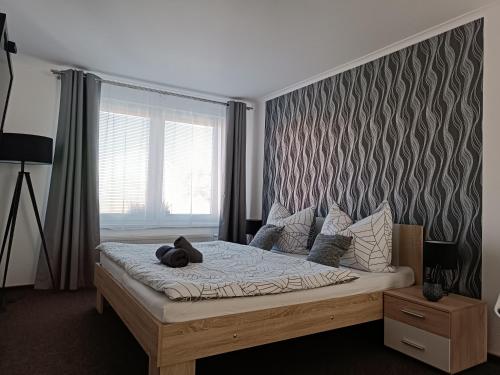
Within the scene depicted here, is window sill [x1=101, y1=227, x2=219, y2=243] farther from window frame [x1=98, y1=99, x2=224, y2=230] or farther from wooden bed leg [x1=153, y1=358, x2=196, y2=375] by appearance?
wooden bed leg [x1=153, y1=358, x2=196, y2=375]

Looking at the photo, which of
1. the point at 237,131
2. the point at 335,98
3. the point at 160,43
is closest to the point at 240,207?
the point at 237,131

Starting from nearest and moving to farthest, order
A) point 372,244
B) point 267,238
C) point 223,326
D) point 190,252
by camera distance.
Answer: point 223,326 → point 190,252 → point 372,244 → point 267,238

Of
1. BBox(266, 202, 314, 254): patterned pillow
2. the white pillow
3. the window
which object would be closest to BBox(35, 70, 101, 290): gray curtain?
the window

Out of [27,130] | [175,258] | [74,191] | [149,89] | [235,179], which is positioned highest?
[149,89]

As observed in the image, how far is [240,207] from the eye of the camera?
4.98 metres

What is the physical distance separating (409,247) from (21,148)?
11.8ft

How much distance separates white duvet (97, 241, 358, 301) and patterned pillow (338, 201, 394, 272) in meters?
0.38

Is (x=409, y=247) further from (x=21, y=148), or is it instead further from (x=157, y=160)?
(x=21, y=148)

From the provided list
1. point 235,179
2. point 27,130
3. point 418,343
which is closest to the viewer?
point 418,343

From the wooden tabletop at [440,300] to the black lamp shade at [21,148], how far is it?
10.9 ft

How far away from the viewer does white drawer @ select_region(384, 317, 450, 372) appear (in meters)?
2.25

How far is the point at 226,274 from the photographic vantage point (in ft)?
7.83

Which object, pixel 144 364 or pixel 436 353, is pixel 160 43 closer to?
pixel 144 364

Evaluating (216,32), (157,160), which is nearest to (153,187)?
(157,160)
